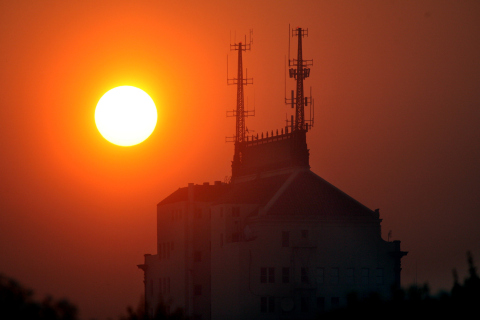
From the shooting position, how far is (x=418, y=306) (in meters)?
72.9

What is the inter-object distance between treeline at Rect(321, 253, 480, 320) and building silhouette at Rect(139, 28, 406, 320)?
49.2 meters

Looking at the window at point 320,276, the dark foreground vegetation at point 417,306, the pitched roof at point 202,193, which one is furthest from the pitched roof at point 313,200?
the dark foreground vegetation at point 417,306

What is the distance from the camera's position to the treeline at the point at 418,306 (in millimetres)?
71500

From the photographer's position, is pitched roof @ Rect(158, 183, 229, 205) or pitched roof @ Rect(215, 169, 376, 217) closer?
pitched roof @ Rect(215, 169, 376, 217)

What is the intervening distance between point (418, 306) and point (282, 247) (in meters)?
59.9

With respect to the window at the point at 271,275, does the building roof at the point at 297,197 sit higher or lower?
higher

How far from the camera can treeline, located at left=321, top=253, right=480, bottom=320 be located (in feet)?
235

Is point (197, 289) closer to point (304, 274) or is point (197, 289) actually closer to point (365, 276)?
point (304, 274)

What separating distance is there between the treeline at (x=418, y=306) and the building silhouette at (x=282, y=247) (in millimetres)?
49217

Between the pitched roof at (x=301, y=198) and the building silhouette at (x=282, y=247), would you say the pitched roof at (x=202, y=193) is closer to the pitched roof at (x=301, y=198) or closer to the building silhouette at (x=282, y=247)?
the building silhouette at (x=282, y=247)

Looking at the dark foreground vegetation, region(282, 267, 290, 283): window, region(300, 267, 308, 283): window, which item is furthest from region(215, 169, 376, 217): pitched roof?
the dark foreground vegetation

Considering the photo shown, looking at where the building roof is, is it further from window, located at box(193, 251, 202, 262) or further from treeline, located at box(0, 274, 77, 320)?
treeline, located at box(0, 274, 77, 320)

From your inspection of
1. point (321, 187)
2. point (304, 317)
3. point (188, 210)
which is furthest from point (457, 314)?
point (188, 210)

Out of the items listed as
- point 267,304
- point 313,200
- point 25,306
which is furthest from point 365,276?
point 25,306
